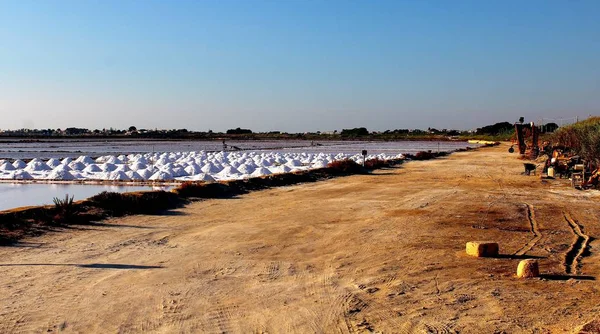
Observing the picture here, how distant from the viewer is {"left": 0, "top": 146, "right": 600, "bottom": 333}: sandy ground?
195 inches

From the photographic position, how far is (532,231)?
9438 mm

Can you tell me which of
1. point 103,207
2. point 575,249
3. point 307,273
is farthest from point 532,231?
point 103,207

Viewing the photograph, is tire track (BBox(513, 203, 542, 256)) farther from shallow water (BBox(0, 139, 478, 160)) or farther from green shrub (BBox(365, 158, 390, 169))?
shallow water (BBox(0, 139, 478, 160))

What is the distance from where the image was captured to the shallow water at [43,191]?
16.8 metres

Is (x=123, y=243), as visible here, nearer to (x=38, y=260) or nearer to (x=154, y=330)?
(x=38, y=260)

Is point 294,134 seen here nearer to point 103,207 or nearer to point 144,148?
point 144,148

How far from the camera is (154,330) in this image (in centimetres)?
469

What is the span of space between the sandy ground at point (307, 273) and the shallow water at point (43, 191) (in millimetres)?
7414

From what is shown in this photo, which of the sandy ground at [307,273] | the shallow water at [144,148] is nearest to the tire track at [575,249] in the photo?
the sandy ground at [307,273]

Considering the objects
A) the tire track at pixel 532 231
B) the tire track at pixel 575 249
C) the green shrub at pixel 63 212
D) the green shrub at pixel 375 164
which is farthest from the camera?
the green shrub at pixel 375 164

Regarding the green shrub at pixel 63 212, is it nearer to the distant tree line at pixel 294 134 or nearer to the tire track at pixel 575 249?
the tire track at pixel 575 249

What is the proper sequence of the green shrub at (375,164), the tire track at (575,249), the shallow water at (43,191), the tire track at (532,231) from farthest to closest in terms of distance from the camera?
the green shrub at (375,164)
the shallow water at (43,191)
the tire track at (532,231)
the tire track at (575,249)

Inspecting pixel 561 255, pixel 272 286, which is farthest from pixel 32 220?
pixel 561 255

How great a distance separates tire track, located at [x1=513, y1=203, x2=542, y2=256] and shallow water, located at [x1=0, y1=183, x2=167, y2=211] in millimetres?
12209
